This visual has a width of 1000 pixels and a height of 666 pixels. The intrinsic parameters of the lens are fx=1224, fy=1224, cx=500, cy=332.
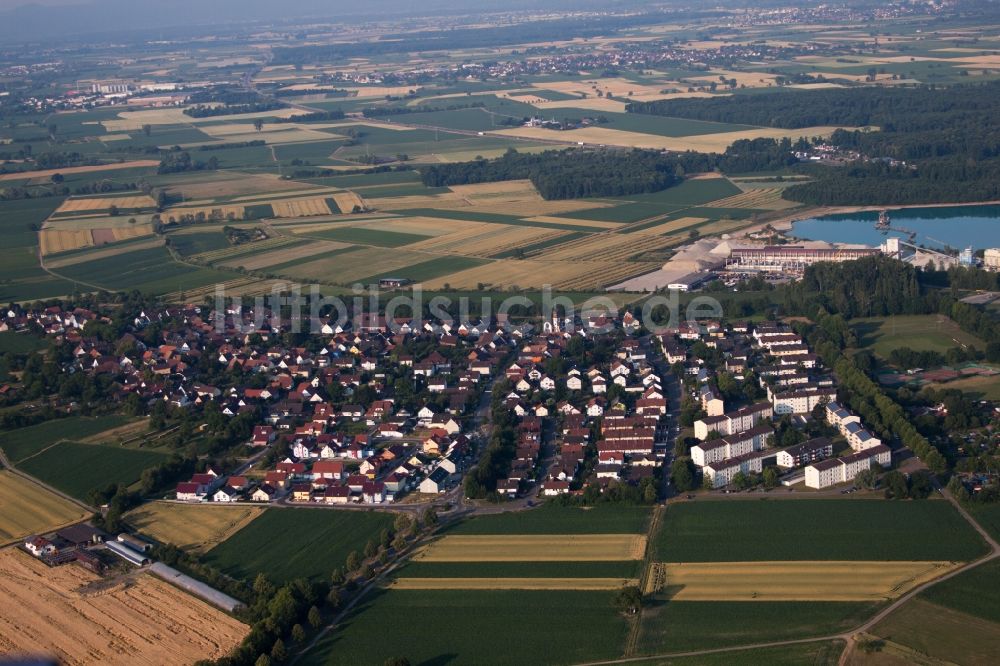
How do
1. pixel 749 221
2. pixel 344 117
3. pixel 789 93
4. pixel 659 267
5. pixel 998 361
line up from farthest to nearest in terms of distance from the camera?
pixel 344 117
pixel 789 93
pixel 749 221
pixel 659 267
pixel 998 361

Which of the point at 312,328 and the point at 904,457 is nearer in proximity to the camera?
the point at 904,457

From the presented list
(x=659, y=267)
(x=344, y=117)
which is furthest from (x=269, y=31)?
(x=659, y=267)

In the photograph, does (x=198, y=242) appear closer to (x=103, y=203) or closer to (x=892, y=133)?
(x=103, y=203)

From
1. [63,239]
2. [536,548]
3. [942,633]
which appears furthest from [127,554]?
[63,239]

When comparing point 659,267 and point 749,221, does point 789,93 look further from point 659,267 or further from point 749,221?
point 659,267

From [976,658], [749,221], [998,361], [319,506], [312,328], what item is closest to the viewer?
[976,658]

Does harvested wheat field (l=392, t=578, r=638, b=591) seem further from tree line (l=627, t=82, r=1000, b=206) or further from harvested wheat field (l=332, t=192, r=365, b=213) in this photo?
harvested wheat field (l=332, t=192, r=365, b=213)

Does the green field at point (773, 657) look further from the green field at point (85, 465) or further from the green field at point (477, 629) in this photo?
the green field at point (85, 465)
